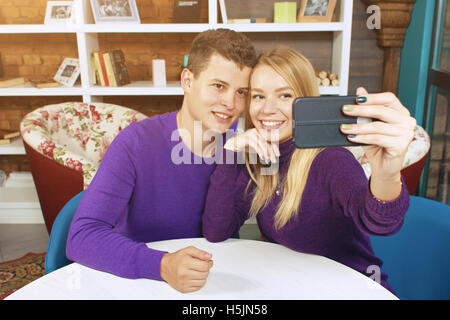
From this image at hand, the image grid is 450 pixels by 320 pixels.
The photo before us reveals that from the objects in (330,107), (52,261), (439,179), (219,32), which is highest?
(219,32)

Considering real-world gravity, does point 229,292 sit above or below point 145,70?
below

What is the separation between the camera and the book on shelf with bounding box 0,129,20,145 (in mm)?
3314

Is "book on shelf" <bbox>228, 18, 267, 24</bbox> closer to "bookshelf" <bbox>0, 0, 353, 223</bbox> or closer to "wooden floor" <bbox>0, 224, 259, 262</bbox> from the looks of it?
"bookshelf" <bbox>0, 0, 353, 223</bbox>

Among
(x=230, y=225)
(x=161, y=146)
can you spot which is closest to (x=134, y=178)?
(x=161, y=146)

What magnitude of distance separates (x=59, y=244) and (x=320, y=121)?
807 millimetres

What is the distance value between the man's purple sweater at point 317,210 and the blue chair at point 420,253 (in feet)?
0.41

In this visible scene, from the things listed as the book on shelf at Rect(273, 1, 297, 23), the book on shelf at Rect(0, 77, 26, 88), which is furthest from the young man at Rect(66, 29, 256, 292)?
the book on shelf at Rect(0, 77, 26, 88)

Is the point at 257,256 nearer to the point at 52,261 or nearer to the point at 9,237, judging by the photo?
the point at 52,261

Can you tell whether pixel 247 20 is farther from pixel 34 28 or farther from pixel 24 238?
pixel 24 238

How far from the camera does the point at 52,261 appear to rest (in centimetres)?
122

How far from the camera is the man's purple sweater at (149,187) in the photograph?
4.22 ft

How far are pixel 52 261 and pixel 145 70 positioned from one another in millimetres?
2533

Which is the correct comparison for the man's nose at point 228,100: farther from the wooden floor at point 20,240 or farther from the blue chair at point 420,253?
the wooden floor at point 20,240

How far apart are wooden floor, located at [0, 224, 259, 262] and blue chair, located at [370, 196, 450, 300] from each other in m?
1.66
